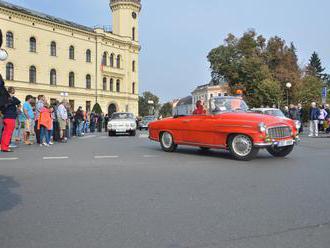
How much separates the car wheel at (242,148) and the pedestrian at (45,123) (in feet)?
23.9

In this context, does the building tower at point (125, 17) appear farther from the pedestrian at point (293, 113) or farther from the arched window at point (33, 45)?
the pedestrian at point (293, 113)

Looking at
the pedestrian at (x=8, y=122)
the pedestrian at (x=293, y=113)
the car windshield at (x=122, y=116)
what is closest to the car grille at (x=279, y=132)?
the pedestrian at (x=8, y=122)

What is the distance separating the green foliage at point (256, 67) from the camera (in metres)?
57.9

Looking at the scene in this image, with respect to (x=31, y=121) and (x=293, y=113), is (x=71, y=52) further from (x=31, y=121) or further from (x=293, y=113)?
(x=31, y=121)

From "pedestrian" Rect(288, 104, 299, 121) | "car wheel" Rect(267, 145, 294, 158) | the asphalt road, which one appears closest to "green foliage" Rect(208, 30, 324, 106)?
"pedestrian" Rect(288, 104, 299, 121)

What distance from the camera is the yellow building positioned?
198ft

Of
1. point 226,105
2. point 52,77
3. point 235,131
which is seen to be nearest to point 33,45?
point 52,77

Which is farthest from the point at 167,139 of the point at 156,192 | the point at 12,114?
the point at 156,192

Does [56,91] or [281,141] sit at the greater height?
[56,91]

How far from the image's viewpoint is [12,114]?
12773 millimetres

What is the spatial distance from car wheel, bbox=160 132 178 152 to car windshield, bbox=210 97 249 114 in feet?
6.03

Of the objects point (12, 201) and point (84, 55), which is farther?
point (84, 55)

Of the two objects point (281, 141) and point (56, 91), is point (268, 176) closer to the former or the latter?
point (281, 141)

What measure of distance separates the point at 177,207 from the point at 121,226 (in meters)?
1.09
